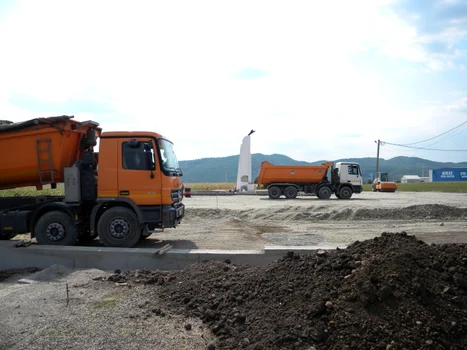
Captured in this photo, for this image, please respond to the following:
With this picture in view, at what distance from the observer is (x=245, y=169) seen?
37.2m

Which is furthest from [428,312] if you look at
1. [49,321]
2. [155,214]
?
[155,214]

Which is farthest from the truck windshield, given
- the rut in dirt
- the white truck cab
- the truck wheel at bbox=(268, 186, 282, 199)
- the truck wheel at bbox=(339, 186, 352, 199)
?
the white truck cab

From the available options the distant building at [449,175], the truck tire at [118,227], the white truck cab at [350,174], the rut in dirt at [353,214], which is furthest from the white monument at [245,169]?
the distant building at [449,175]

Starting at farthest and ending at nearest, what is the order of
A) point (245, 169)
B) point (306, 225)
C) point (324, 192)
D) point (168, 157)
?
1. point (245, 169)
2. point (324, 192)
3. point (306, 225)
4. point (168, 157)

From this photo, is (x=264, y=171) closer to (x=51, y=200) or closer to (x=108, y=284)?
(x=51, y=200)

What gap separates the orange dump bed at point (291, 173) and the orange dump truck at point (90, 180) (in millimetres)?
19448

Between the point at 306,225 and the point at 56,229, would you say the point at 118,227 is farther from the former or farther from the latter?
the point at 306,225

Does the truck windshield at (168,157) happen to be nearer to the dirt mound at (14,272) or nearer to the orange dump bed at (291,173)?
the dirt mound at (14,272)

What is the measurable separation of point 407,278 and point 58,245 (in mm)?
7464

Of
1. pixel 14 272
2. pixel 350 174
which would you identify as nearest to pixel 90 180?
pixel 14 272

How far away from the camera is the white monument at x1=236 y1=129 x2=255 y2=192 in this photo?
3625 cm

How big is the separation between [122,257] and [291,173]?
21641 millimetres

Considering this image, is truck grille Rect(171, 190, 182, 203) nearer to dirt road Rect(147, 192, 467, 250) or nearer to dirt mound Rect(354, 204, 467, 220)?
dirt road Rect(147, 192, 467, 250)

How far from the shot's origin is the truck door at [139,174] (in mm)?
9211
